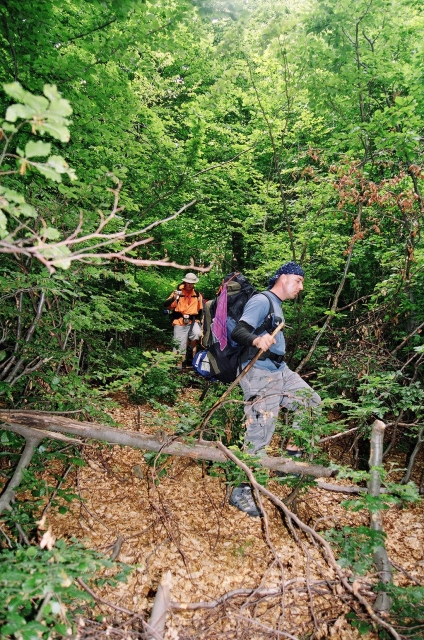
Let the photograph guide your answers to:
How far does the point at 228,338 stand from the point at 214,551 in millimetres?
2197

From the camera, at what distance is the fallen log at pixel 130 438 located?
303cm

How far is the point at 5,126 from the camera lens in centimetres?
125

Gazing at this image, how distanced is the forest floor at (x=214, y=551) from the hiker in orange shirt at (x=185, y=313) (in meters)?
4.01

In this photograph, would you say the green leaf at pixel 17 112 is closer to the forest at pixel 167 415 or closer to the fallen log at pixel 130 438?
the forest at pixel 167 415

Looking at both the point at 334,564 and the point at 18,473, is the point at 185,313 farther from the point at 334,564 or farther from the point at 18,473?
the point at 334,564

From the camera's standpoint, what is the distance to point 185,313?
27.8 feet

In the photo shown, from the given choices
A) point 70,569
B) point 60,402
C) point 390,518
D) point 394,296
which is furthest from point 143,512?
point 394,296

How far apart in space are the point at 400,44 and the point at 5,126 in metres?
6.63

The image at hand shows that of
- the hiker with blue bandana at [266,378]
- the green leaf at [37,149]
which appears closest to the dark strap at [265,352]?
the hiker with blue bandana at [266,378]

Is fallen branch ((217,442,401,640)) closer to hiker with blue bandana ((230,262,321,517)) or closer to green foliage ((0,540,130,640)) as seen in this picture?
green foliage ((0,540,130,640))

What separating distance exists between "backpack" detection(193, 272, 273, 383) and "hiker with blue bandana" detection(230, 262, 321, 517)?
162 mm

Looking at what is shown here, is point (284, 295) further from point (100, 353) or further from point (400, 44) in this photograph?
point (400, 44)

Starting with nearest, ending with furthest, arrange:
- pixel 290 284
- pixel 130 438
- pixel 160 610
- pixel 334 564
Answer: pixel 334 564, pixel 160 610, pixel 130 438, pixel 290 284

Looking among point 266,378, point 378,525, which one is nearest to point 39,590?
point 378,525
